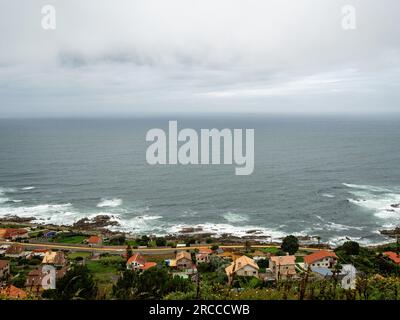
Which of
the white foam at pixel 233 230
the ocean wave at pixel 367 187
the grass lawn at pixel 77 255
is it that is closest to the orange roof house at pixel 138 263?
the grass lawn at pixel 77 255

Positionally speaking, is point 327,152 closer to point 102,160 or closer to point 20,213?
point 102,160

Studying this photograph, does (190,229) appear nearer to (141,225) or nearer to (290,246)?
(141,225)

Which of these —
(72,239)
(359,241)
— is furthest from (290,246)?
(72,239)

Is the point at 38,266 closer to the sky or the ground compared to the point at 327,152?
closer to the ground

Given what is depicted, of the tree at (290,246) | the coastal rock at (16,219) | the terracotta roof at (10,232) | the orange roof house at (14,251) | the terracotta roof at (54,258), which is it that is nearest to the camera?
the terracotta roof at (54,258)

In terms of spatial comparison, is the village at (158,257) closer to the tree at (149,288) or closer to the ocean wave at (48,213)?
the ocean wave at (48,213)
